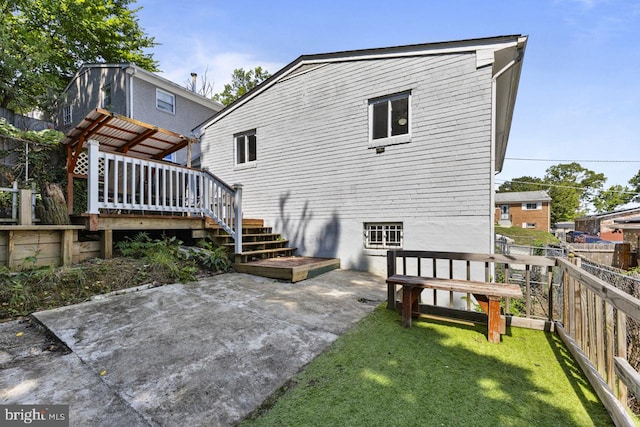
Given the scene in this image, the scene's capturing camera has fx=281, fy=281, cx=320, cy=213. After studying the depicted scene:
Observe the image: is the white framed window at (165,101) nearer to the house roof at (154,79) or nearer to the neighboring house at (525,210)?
the house roof at (154,79)

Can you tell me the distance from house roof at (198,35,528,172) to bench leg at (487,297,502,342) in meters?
4.83

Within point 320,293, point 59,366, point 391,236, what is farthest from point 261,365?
point 391,236

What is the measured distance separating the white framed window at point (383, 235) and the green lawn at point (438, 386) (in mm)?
3525

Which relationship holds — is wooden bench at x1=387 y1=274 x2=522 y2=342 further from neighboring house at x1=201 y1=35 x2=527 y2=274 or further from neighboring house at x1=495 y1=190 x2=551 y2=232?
neighboring house at x1=495 y1=190 x2=551 y2=232

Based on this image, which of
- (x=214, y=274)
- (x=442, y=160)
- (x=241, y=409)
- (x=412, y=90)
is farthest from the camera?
(x=412, y=90)

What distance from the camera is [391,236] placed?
662 cm

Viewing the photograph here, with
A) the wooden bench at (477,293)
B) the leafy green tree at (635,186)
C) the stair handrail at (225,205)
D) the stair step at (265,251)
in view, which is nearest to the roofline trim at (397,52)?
the stair handrail at (225,205)

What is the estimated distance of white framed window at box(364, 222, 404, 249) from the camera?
21.4 ft

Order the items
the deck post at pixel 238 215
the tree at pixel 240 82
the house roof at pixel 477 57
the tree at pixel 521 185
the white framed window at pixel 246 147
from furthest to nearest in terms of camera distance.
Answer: the tree at pixel 521 185 < the tree at pixel 240 82 < the white framed window at pixel 246 147 < the deck post at pixel 238 215 < the house roof at pixel 477 57

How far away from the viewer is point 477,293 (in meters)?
3.01

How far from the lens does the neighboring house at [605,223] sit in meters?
30.7

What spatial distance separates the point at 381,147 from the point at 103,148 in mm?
6862

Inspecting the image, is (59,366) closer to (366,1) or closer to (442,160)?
(442,160)

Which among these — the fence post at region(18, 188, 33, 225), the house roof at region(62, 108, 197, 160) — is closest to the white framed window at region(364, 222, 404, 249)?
the house roof at region(62, 108, 197, 160)
